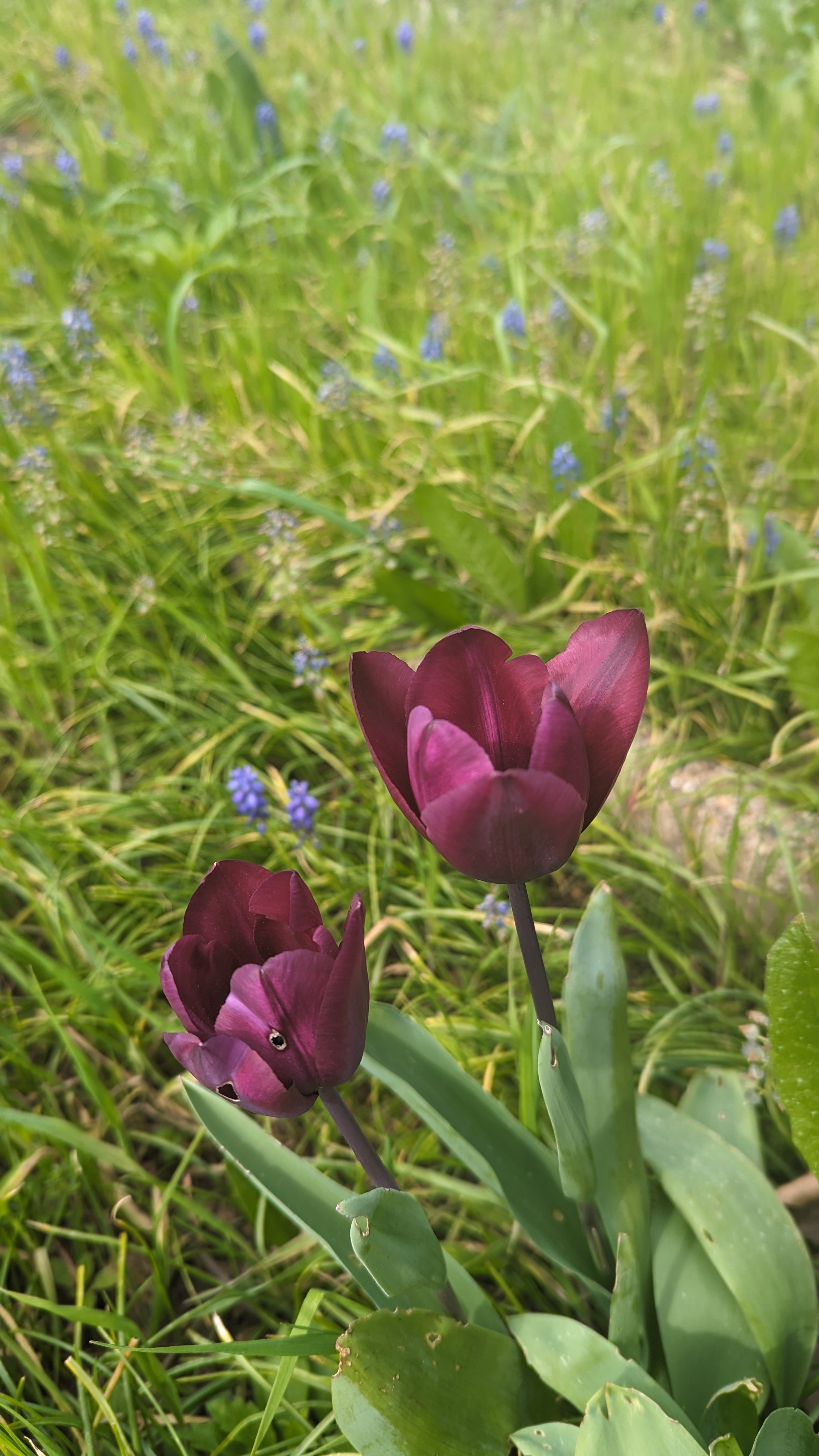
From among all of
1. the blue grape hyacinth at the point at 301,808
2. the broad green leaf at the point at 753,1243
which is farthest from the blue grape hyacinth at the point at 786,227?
the broad green leaf at the point at 753,1243

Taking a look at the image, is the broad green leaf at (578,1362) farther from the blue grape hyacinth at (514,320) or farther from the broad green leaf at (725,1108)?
the blue grape hyacinth at (514,320)

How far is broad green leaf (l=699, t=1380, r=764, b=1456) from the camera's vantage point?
0.87 meters

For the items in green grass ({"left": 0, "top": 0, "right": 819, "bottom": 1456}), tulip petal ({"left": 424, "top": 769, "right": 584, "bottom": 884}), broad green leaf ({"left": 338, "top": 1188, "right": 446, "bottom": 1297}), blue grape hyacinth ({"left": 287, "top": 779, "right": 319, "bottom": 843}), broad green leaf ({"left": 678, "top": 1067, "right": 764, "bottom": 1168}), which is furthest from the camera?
blue grape hyacinth ({"left": 287, "top": 779, "right": 319, "bottom": 843})

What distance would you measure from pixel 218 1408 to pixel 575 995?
0.66 m

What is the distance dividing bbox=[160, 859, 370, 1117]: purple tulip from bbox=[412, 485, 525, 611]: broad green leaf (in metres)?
1.17

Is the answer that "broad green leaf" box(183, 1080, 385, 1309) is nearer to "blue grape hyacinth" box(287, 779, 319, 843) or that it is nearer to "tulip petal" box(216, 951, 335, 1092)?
"tulip petal" box(216, 951, 335, 1092)

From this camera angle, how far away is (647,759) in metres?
1.73

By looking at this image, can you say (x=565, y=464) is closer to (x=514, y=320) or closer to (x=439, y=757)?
(x=514, y=320)

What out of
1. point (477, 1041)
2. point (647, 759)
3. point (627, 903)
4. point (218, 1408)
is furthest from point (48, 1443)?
point (647, 759)

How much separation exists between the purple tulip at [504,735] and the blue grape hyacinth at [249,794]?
0.76 m

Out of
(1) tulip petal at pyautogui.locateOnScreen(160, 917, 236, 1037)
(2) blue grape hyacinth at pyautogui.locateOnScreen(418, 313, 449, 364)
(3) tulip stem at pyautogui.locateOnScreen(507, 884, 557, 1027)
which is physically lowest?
(3) tulip stem at pyautogui.locateOnScreen(507, 884, 557, 1027)

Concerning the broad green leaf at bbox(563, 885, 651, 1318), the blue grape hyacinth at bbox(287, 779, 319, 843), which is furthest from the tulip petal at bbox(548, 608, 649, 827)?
the blue grape hyacinth at bbox(287, 779, 319, 843)

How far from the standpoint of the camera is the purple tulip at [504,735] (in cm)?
67

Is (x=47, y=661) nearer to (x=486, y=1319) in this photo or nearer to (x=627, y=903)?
(x=627, y=903)
